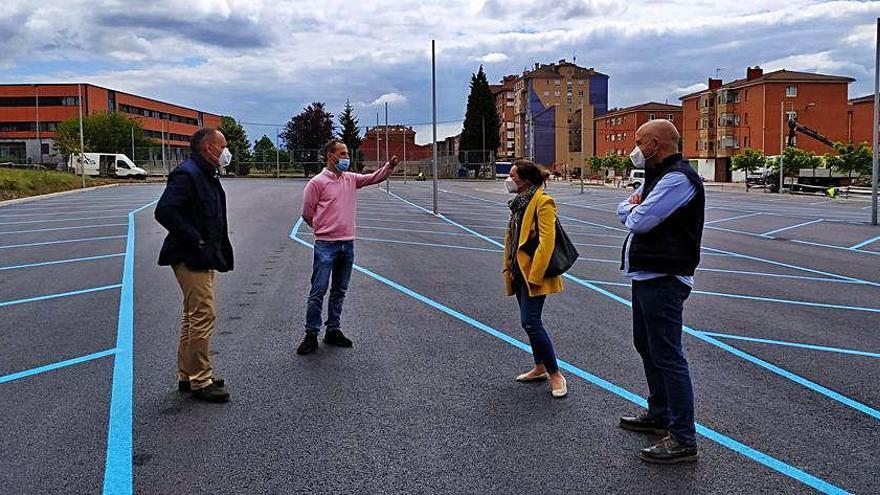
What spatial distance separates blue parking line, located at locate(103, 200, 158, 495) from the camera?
13.0 feet

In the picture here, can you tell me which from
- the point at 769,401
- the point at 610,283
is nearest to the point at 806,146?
the point at 610,283

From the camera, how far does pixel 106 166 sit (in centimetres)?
6012

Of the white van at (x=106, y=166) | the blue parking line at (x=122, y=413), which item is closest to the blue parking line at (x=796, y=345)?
the blue parking line at (x=122, y=413)

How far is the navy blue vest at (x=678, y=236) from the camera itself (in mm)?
4078

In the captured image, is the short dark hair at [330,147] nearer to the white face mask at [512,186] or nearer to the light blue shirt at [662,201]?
the white face mask at [512,186]

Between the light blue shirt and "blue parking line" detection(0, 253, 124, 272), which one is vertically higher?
the light blue shirt

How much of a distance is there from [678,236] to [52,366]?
193 inches

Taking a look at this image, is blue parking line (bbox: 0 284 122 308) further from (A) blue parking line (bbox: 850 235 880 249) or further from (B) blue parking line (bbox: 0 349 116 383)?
(A) blue parking line (bbox: 850 235 880 249)

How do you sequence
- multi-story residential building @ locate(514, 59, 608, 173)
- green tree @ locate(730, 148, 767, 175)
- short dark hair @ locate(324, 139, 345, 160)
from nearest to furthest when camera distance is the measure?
short dark hair @ locate(324, 139, 345, 160) < green tree @ locate(730, 148, 767, 175) < multi-story residential building @ locate(514, 59, 608, 173)

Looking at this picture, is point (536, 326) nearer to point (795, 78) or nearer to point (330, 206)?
point (330, 206)

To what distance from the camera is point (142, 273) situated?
11.3 m

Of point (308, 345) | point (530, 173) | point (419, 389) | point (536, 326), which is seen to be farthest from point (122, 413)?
point (530, 173)

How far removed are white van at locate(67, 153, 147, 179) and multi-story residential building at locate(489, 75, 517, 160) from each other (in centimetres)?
7442

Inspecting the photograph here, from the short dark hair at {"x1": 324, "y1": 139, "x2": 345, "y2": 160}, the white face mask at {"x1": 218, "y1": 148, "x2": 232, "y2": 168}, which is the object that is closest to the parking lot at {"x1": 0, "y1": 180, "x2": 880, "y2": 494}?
the white face mask at {"x1": 218, "y1": 148, "x2": 232, "y2": 168}
